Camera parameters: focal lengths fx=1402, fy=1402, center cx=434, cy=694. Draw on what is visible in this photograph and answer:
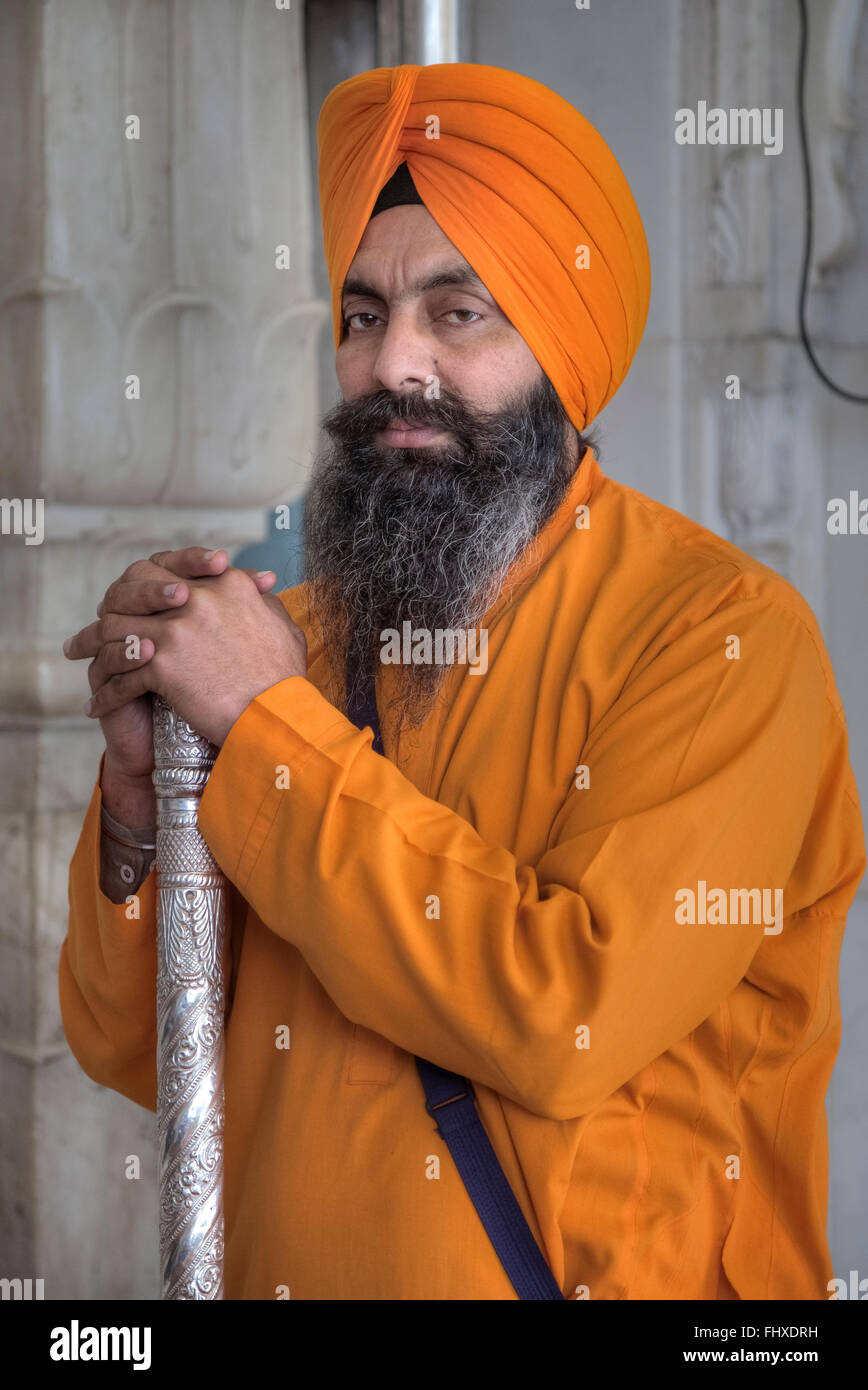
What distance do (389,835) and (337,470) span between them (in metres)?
0.63

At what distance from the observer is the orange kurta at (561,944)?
137 centimetres

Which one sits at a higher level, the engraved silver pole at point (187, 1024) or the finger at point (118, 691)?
the finger at point (118, 691)

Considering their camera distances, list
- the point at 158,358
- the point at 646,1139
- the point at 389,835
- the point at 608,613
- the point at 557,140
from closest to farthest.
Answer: the point at 389,835 → the point at 646,1139 → the point at 608,613 → the point at 557,140 → the point at 158,358

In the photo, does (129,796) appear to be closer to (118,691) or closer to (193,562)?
(118,691)

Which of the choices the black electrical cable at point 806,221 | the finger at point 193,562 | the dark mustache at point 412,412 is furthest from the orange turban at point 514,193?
the black electrical cable at point 806,221

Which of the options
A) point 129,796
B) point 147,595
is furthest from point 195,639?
point 129,796

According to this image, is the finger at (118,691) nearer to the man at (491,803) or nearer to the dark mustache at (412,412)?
the man at (491,803)

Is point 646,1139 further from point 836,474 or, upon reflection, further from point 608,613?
point 836,474

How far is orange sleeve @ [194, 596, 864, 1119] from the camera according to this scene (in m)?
1.35

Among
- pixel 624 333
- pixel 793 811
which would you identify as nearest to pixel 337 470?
pixel 624 333

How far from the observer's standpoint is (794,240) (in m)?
2.87

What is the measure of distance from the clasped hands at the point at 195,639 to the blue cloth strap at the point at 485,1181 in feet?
1.44

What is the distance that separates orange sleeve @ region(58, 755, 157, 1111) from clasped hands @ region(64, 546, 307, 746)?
8.1 inches

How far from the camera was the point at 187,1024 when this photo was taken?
60.2 inches
